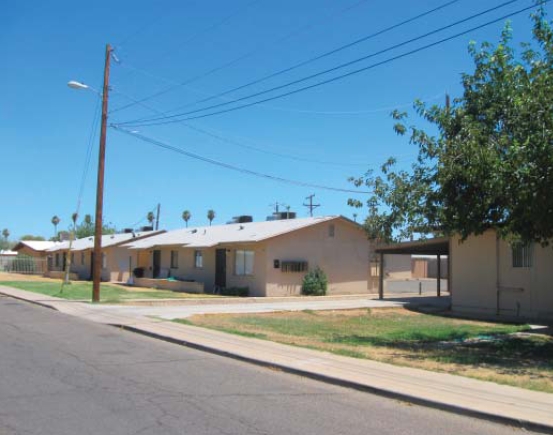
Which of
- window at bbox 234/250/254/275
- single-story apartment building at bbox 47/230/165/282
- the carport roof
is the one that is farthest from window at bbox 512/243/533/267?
single-story apartment building at bbox 47/230/165/282

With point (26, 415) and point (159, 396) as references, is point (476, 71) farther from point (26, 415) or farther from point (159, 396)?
point (26, 415)

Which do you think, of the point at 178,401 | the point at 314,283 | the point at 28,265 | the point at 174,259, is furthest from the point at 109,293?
the point at 28,265

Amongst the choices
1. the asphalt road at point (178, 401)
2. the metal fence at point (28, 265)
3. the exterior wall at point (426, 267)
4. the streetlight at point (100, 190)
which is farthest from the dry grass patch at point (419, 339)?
the metal fence at point (28, 265)

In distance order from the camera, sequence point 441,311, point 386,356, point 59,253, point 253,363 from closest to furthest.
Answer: point 253,363
point 386,356
point 441,311
point 59,253

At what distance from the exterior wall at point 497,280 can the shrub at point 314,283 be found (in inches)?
351

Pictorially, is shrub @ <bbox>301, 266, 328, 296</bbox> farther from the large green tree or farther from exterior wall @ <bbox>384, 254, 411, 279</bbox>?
the large green tree

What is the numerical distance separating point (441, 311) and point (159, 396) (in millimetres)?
17449

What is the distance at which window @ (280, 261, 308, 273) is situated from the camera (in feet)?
97.6

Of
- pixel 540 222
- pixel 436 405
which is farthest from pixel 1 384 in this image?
pixel 540 222

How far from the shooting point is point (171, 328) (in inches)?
617

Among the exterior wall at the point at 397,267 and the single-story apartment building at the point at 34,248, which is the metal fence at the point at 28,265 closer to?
the single-story apartment building at the point at 34,248

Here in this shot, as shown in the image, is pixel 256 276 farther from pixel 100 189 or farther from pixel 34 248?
pixel 34 248

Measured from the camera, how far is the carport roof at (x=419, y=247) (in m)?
24.6

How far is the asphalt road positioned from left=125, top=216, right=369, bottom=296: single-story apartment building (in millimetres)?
17720
